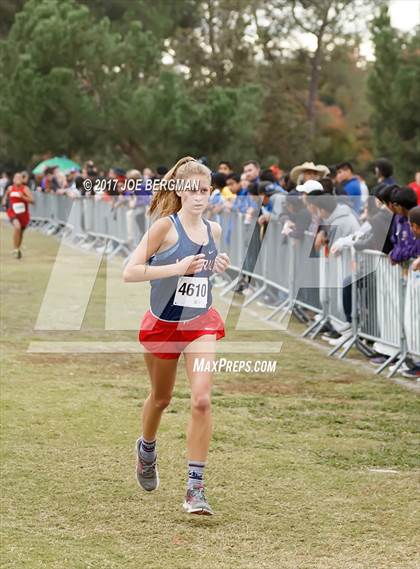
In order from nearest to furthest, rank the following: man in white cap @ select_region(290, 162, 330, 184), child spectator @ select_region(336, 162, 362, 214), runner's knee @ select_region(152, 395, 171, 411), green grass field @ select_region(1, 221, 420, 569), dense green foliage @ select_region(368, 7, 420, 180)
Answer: green grass field @ select_region(1, 221, 420, 569) < runner's knee @ select_region(152, 395, 171, 411) < man in white cap @ select_region(290, 162, 330, 184) < child spectator @ select_region(336, 162, 362, 214) < dense green foliage @ select_region(368, 7, 420, 180)

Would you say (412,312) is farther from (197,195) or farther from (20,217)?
(20,217)

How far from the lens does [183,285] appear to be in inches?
250

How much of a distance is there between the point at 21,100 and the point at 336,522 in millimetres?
38812

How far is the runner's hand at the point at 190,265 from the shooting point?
6.22 metres

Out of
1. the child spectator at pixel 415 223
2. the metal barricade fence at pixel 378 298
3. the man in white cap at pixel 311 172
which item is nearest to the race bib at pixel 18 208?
the man in white cap at pixel 311 172

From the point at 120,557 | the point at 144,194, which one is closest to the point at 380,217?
the point at 120,557

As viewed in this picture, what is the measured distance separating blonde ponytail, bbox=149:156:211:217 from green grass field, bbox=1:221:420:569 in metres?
1.60

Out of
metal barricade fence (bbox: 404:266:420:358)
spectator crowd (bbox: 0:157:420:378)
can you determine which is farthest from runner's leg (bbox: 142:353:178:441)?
metal barricade fence (bbox: 404:266:420:358)

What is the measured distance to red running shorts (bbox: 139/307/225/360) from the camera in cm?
645

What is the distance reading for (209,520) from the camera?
6246mm

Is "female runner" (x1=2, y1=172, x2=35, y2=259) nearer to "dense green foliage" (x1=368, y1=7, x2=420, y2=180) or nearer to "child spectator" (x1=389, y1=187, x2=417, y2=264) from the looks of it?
"dense green foliage" (x1=368, y1=7, x2=420, y2=180)

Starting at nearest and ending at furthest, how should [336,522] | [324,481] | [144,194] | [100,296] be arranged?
[336,522] < [324,481] < [100,296] < [144,194]

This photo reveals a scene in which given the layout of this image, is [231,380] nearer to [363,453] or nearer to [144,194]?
[363,453]

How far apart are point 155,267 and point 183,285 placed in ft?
0.60
